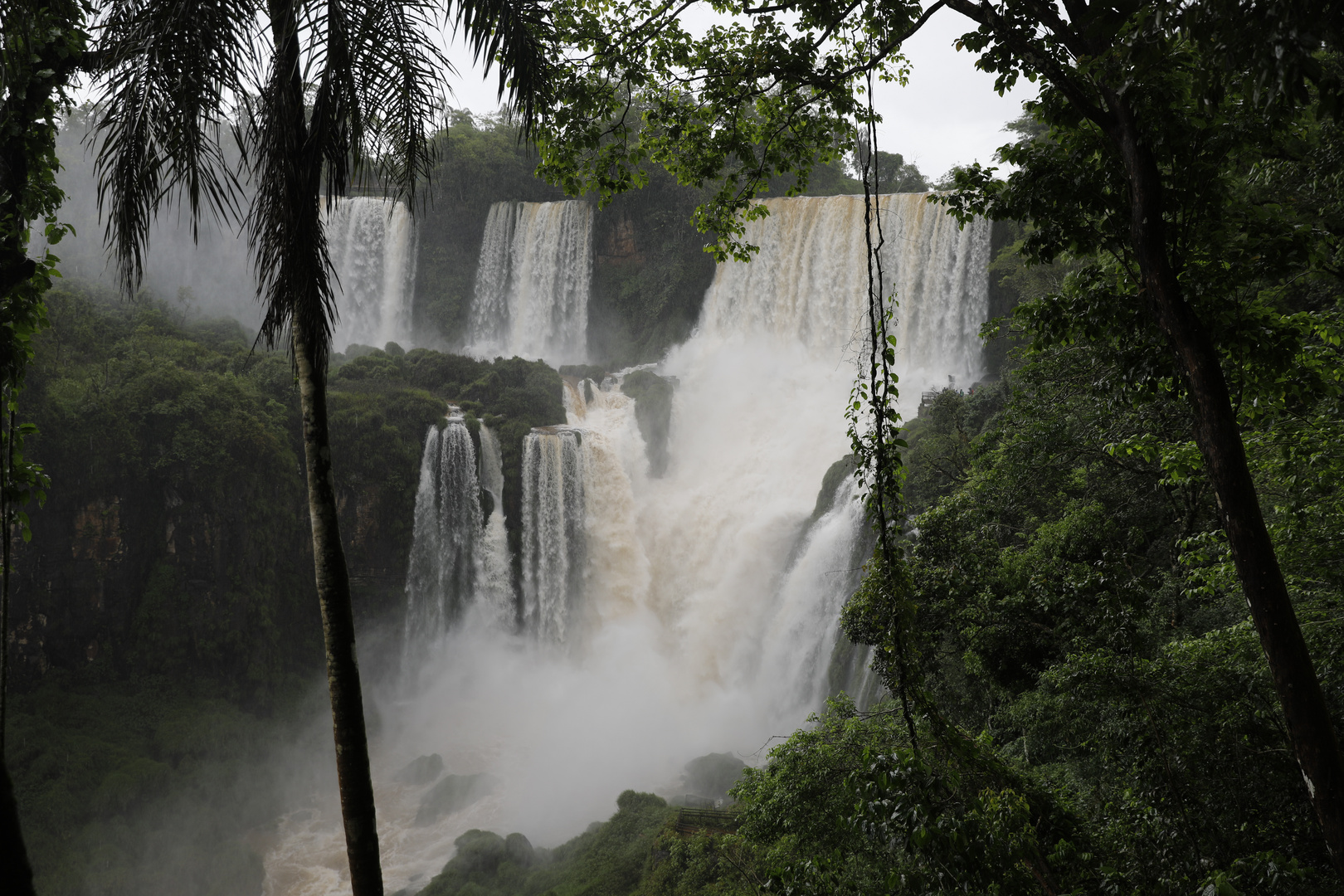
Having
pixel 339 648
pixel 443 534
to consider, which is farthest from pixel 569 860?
pixel 339 648

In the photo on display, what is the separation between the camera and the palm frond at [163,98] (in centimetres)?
287

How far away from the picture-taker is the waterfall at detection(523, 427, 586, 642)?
20625 millimetres

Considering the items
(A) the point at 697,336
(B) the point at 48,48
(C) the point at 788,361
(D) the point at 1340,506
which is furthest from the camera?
(A) the point at 697,336

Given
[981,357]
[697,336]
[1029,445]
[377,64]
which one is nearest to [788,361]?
[697,336]

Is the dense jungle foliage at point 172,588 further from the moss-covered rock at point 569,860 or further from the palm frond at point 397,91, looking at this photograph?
the palm frond at point 397,91

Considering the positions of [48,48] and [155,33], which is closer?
[155,33]

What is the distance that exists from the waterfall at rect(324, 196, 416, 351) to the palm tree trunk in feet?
100

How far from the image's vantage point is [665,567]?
2181 centimetres

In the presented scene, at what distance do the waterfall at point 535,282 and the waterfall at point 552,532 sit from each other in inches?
443

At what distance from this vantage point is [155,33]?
2867mm

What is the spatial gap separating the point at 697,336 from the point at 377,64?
26.2m

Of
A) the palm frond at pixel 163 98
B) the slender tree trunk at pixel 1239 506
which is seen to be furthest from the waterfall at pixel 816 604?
the palm frond at pixel 163 98

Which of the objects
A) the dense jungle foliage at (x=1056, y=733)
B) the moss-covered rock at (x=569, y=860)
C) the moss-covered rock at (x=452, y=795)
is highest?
the dense jungle foliage at (x=1056, y=733)

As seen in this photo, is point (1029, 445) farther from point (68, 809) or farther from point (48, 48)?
point (68, 809)
